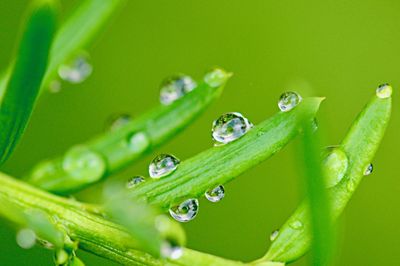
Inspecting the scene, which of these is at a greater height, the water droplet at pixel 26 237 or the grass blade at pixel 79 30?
the grass blade at pixel 79 30

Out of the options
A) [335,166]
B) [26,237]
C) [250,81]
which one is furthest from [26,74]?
[250,81]

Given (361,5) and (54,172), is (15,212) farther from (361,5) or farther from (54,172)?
(361,5)

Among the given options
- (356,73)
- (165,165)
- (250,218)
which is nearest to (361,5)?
(356,73)

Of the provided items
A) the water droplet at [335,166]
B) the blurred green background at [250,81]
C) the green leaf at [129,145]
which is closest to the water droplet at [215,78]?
the green leaf at [129,145]

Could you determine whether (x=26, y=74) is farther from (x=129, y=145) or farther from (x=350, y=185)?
(x=350, y=185)

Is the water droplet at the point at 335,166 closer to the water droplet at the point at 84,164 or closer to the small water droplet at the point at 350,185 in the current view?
the small water droplet at the point at 350,185

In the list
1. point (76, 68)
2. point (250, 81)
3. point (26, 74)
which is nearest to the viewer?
point (26, 74)
